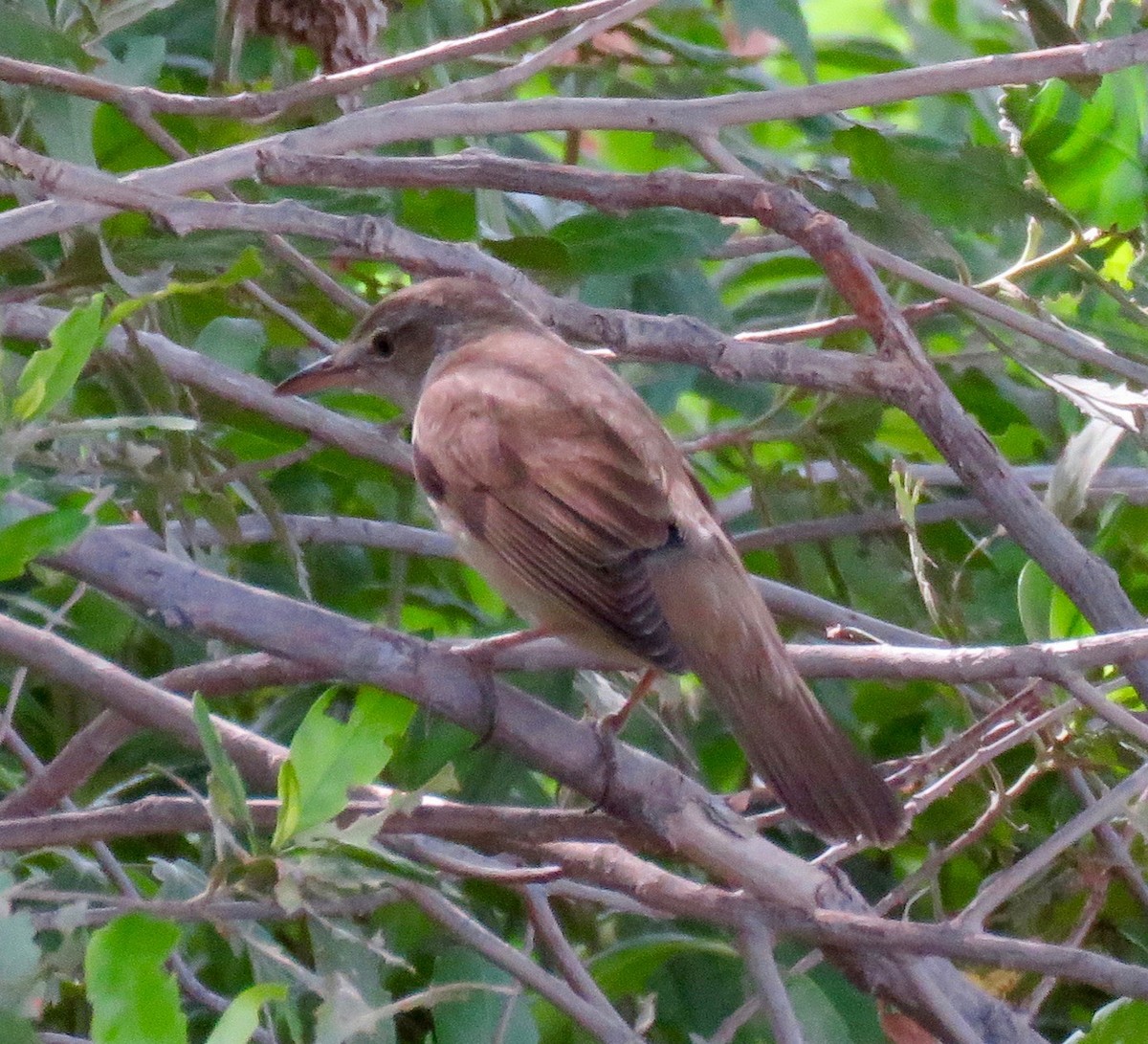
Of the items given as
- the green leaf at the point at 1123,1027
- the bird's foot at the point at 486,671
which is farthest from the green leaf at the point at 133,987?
the green leaf at the point at 1123,1027

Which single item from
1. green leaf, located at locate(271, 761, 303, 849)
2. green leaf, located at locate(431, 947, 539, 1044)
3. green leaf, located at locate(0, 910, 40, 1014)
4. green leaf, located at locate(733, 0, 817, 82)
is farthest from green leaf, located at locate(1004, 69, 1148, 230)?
green leaf, located at locate(0, 910, 40, 1014)

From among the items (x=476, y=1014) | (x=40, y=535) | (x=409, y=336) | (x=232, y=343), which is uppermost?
(x=40, y=535)

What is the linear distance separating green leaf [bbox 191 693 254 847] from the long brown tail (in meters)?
1.20

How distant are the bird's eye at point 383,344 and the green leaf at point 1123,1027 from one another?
7.67 feet

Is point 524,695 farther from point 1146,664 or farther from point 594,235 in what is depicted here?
point 594,235

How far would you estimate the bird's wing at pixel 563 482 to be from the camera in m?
3.48

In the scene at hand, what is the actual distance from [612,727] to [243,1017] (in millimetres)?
1472

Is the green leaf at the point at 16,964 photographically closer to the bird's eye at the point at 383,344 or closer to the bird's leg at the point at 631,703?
the bird's leg at the point at 631,703

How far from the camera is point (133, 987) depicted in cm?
194

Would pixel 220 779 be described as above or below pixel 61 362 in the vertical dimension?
below

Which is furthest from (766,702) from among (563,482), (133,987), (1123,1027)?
(133,987)

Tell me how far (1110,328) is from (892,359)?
83 centimetres

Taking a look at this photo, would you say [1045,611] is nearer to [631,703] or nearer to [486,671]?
[631,703]

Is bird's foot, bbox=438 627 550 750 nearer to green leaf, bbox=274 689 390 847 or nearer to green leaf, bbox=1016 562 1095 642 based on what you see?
green leaf, bbox=274 689 390 847
